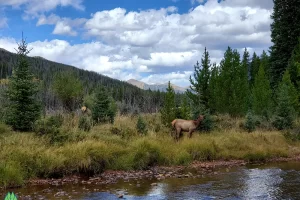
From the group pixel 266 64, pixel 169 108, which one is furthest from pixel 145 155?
pixel 266 64

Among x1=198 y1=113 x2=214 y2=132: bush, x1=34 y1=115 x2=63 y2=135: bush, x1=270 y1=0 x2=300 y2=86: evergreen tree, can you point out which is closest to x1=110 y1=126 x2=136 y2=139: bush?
x1=34 y1=115 x2=63 y2=135: bush

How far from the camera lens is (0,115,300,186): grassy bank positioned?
45.7ft

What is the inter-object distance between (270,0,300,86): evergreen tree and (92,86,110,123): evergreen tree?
2695 cm

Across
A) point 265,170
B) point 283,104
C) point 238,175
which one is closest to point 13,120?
point 238,175

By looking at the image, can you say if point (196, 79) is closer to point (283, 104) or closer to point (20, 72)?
point (283, 104)

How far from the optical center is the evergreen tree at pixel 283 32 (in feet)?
143

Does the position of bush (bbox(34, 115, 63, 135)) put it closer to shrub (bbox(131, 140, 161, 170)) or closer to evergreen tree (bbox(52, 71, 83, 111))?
shrub (bbox(131, 140, 161, 170))

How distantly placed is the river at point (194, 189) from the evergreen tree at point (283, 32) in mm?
31231

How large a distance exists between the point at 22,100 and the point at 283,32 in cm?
3575

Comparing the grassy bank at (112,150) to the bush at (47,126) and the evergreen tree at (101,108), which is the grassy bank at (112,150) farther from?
the evergreen tree at (101,108)

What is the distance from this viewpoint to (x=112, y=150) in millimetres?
15977

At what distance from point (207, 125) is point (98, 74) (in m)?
141

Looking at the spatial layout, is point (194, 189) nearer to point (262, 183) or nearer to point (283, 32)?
point (262, 183)

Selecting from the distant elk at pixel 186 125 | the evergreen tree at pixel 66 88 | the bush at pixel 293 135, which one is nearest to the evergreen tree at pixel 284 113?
the bush at pixel 293 135
